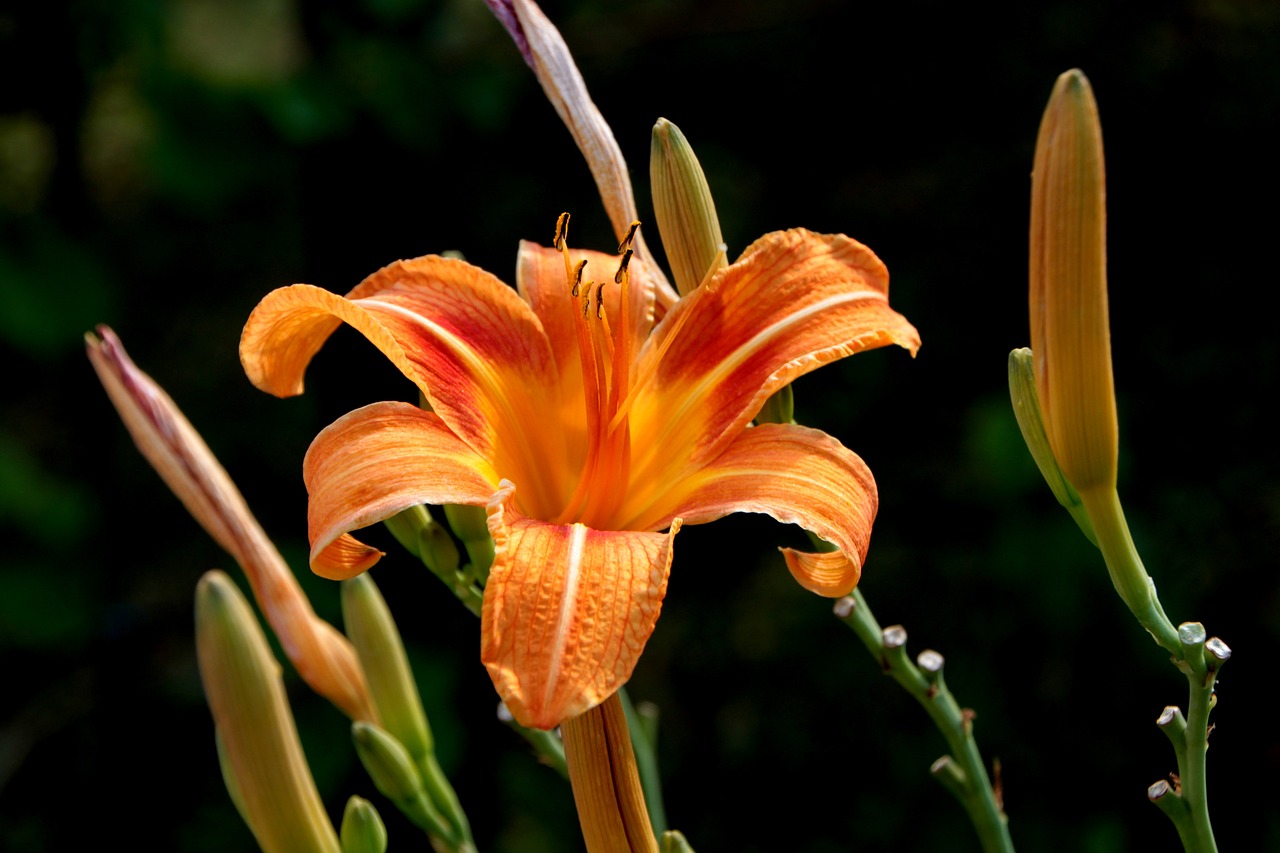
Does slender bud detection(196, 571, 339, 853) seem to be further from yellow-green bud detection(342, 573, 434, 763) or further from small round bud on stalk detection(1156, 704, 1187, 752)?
small round bud on stalk detection(1156, 704, 1187, 752)

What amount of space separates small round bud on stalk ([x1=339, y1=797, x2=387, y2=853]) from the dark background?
121 cm

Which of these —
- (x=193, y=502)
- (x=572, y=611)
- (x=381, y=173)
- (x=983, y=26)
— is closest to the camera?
(x=572, y=611)

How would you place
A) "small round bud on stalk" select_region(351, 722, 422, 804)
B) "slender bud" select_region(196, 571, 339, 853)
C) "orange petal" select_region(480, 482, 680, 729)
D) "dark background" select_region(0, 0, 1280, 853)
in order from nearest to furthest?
"orange petal" select_region(480, 482, 680, 729)
"slender bud" select_region(196, 571, 339, 853)
"small round bud on stalk" select_region(351, 722, 422, 804)
"dark background" select_region(0, 0, 1280, 853)

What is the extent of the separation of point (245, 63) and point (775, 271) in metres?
2.26

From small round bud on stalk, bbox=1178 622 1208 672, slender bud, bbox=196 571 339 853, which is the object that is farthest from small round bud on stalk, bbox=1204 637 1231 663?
slender bud, bbox=196 571 339 853

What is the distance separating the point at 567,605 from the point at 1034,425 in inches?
A: 12.4

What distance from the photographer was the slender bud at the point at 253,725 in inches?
26.1

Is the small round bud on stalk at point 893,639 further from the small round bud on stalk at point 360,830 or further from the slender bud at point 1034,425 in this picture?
the small round bud on stalk at point 360,830

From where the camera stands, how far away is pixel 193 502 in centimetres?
83

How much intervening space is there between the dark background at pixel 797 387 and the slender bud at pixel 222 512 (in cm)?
118

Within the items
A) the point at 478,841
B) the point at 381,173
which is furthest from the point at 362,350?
the point at 478,841

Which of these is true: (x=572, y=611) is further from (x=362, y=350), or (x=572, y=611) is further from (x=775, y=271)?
(x=362, y=350)

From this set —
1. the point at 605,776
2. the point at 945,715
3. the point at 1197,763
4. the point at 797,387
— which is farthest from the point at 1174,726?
the point at 797,387

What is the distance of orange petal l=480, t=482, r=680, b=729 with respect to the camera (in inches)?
22.0
